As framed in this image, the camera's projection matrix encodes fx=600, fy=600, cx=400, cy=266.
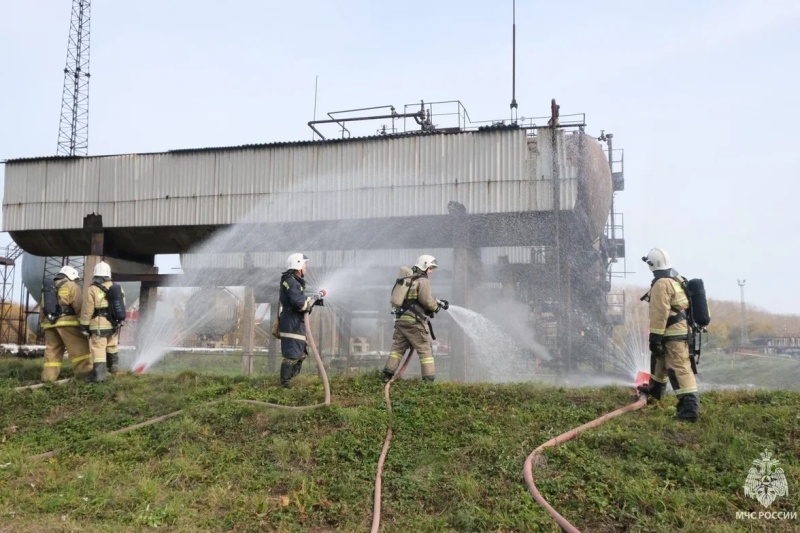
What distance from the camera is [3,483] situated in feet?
20.6

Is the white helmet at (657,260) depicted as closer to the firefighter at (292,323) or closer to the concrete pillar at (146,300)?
the firefighter at (292,323)

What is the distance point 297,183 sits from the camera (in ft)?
60.4

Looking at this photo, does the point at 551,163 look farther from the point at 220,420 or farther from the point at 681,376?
the point at 220,420

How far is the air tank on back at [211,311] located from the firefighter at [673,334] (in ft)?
63.2

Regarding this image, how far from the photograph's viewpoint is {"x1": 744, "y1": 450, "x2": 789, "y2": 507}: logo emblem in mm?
5172

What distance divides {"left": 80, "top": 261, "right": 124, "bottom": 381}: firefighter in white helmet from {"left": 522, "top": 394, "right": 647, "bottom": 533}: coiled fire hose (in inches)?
297

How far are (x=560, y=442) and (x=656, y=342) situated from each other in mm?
1860

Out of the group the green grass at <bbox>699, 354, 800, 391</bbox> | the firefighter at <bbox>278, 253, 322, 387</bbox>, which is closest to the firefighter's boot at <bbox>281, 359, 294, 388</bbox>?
the firefighter at <bbox>278, 253, 322, 387</bbox>

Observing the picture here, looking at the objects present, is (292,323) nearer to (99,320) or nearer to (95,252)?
(99,320)

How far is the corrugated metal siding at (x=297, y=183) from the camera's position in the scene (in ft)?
55.8

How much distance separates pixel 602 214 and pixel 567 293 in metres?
4.42

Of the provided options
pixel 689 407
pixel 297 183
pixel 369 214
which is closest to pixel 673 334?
pixel 689 407

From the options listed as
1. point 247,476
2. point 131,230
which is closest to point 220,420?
point 247,476

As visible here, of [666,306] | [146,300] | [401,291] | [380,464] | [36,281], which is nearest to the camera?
[380,464]
